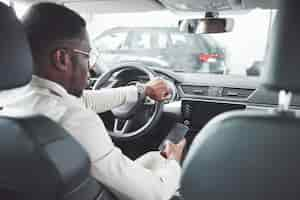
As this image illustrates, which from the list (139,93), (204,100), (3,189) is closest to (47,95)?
(3,189)

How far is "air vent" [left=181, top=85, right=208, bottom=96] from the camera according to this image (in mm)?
3084

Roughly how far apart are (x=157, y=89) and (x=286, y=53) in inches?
59.7

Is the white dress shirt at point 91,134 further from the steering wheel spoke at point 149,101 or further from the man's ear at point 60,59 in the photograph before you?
the steering wheel spoke at point 149,101

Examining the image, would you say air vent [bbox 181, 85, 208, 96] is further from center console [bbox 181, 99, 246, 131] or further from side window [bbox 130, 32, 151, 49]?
side window [bbox 130, 32, 151, 49]

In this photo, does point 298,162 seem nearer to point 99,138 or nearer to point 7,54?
point 99,138

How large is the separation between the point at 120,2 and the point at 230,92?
39.4 inches

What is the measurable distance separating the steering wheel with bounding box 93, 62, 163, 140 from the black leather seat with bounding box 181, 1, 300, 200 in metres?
1.49

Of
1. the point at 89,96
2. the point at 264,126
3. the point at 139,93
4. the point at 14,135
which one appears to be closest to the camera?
the point at 264,126

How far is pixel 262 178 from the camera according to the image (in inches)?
45.0

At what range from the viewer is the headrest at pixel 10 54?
1.33 meters

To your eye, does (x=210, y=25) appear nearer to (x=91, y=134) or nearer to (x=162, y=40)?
(x=91, y=134)

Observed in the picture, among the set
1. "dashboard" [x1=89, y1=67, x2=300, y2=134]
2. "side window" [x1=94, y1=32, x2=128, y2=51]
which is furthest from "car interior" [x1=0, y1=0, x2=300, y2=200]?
"side window" [x1=94, y1=32, x2=128, y2=51]

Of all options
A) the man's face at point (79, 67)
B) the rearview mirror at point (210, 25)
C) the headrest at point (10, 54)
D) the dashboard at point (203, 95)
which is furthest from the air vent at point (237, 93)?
the headrest at point (10, 54)

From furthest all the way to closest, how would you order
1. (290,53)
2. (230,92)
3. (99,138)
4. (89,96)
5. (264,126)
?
(230,92) < (89,96) < (99,138) < (264,126) < (290,53)
